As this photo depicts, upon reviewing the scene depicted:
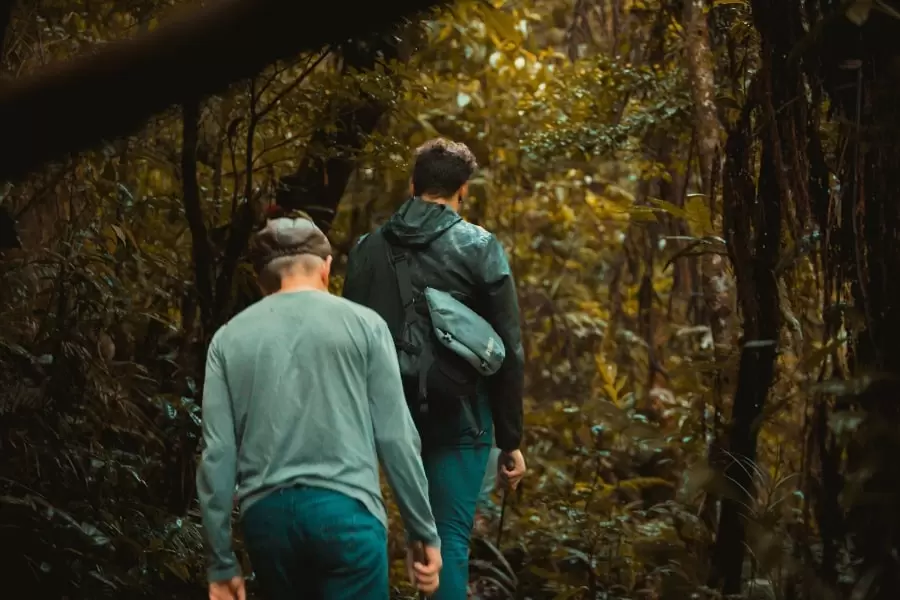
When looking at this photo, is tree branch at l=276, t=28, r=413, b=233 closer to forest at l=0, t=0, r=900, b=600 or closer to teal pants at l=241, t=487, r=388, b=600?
forest at l=0, t=0, r=900, b=600

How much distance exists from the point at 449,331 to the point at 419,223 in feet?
1.47

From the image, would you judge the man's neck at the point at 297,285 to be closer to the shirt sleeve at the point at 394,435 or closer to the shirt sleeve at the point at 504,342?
the shirt sleeve at the point at 394,435

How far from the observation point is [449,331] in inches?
153

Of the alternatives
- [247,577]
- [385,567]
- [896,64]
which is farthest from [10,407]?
[896,64]

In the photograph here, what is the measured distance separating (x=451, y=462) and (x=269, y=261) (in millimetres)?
1336

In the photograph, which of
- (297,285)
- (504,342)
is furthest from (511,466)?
(297,285)

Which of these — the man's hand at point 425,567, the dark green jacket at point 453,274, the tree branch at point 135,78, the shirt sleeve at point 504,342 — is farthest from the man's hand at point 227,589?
the tree branch at point 135,78

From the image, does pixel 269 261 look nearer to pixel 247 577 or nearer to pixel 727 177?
pixel 727 177

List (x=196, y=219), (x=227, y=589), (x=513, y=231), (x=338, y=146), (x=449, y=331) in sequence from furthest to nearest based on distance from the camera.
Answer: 1. (x=513, y=231)
2. (x=338, y=146)
3. (x=196, y=219)
4. (x=449, y=331)
5. (x=227, y=589)

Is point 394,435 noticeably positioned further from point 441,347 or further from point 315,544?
point 441,347

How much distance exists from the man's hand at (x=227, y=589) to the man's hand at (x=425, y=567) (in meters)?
0.45

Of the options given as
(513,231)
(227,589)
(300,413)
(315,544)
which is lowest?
(227,589)

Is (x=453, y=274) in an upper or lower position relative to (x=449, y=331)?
upper

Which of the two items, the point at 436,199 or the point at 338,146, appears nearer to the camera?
the point at 436,199
